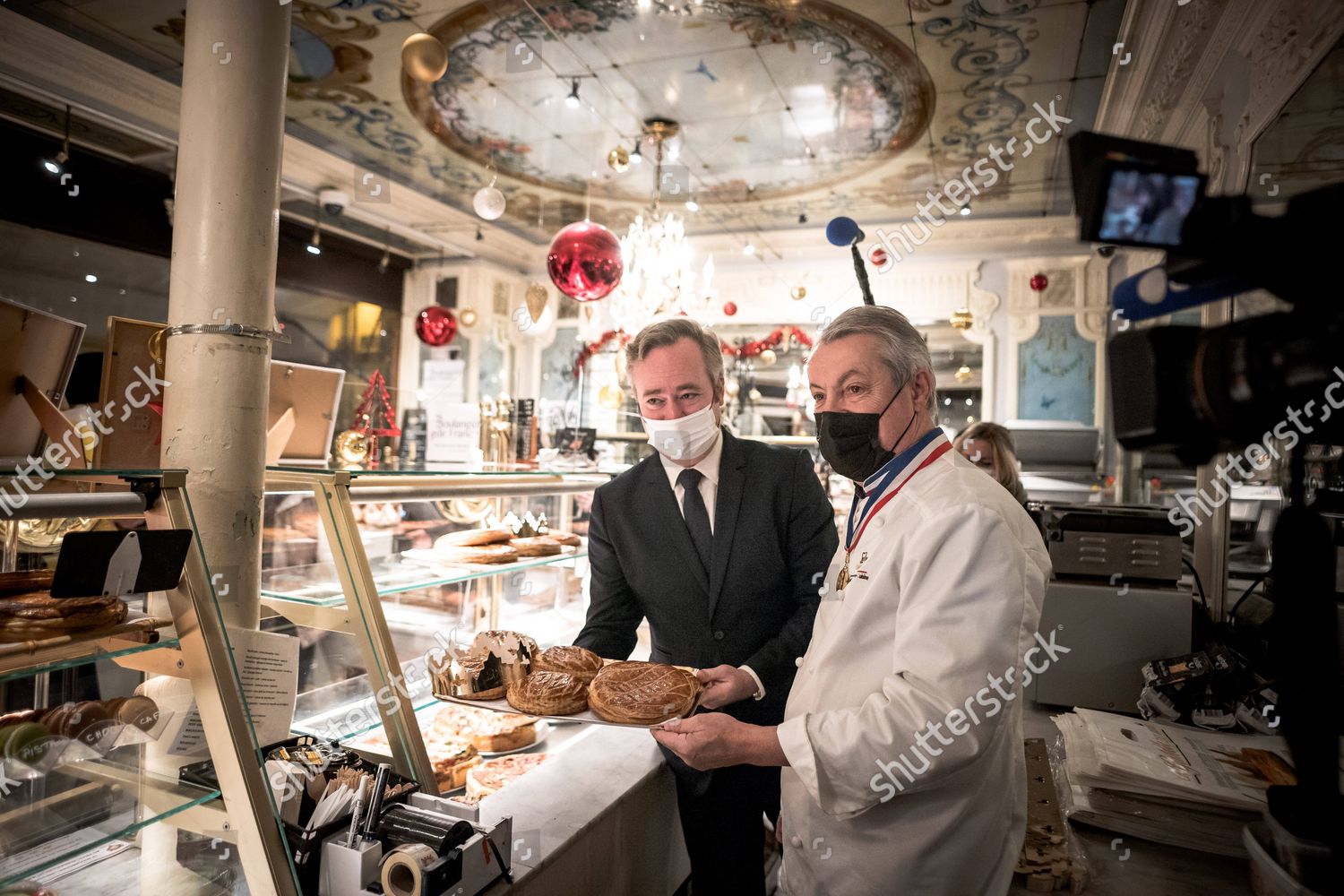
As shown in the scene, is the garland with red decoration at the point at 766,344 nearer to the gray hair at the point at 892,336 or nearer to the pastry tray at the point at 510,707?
the gray hair at the point at 892,336

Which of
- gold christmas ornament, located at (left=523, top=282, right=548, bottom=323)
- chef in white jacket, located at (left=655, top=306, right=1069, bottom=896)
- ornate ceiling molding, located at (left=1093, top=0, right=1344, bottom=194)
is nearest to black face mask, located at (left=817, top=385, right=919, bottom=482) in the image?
chef in white jacket, located at (left=655, top=306, right=1069, bottom=896)

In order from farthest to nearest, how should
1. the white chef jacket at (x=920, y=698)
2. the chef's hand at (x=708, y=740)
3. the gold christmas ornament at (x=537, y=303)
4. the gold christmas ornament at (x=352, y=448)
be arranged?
the gold christmas ornament at (x=537, y=303)
the gold christmas ornament at (x=352, y=448)
the chef's hand at (x=708, y=740)
the white chef jacket at (x=920, y=698)

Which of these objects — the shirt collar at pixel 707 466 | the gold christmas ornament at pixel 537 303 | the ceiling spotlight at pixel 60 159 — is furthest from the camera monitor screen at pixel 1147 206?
Answer: the ceiling spotlight at pixel 60 159

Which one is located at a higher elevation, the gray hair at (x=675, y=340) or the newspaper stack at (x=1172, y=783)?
the gray hair at (x=675, y=340)

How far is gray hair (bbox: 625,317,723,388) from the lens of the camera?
1959 mm

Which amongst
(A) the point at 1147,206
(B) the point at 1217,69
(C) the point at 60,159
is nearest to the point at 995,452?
(B) the point at 1217,69

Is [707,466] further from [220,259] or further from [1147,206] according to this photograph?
[1147,206]

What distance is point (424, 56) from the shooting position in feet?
9.87

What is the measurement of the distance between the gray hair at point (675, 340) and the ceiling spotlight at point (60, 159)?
19.1 ft

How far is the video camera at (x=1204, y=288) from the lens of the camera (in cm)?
66

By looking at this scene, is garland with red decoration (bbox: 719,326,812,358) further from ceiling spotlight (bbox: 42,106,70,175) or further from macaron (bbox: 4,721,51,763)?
macaron (bbox: 4,721,51,763)

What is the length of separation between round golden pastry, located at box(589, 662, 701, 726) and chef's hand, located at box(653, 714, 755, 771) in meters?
0.11

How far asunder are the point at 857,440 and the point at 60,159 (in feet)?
21.6

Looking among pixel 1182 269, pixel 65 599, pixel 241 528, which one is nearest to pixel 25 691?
pixel 241 528
